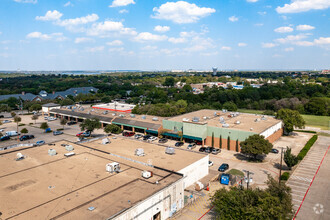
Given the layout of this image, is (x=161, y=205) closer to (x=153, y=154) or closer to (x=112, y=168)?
(x=112, y=168)

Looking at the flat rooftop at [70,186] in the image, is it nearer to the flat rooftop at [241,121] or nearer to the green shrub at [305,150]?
the flat rooftop at [241,121]

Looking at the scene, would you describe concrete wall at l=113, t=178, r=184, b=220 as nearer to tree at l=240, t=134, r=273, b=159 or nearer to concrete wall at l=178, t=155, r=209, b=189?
concrete wall at l=178, t=155, r=209, b=189

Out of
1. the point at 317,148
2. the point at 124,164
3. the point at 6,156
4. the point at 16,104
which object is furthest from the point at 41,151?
the point at 16,104

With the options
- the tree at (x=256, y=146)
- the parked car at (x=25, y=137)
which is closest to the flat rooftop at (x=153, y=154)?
the tree at (x=256, y=146)

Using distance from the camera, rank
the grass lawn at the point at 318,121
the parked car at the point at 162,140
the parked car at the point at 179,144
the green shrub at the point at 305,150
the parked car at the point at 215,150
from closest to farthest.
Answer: the green shrub at the point at 305,150, the parked car at the point at 215,150, the parked car at the point at 179,144, the parked car at the point at 162,140, the grass lawn at the point at 318,121

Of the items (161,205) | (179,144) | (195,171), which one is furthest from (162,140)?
(161,205)

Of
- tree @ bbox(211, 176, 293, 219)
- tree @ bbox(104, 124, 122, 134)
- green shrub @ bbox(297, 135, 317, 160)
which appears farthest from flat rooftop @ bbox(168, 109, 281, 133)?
tree @ bbox(211, 176, 293, 219)
